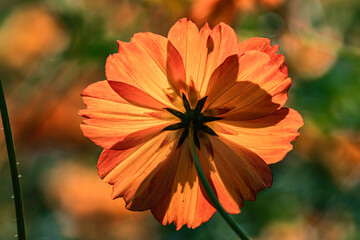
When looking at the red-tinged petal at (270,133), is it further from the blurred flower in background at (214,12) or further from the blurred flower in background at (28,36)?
the blurred flower in background at (28,36)

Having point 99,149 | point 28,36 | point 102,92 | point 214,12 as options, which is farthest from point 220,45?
point 28,36

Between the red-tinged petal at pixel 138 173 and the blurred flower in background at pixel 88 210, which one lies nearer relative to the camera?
the red-tinged petal at pixel 138 173

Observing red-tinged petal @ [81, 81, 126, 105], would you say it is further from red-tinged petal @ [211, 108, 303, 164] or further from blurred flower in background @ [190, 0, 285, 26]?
blurred flower in background @ [190, 0, 285, 26]

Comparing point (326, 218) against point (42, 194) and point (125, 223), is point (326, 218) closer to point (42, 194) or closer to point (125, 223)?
point (125, 223)

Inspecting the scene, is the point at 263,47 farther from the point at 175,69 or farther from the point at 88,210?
the point at 88,210

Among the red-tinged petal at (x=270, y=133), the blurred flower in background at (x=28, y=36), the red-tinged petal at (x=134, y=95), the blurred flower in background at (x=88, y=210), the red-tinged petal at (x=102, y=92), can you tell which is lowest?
the blurred flower in background at (x=88, y=210)

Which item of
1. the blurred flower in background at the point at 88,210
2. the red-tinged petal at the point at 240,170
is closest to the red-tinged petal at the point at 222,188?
the red-tinged petal at the point at 240,170

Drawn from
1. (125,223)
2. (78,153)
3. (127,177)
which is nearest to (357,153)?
(125,223)
